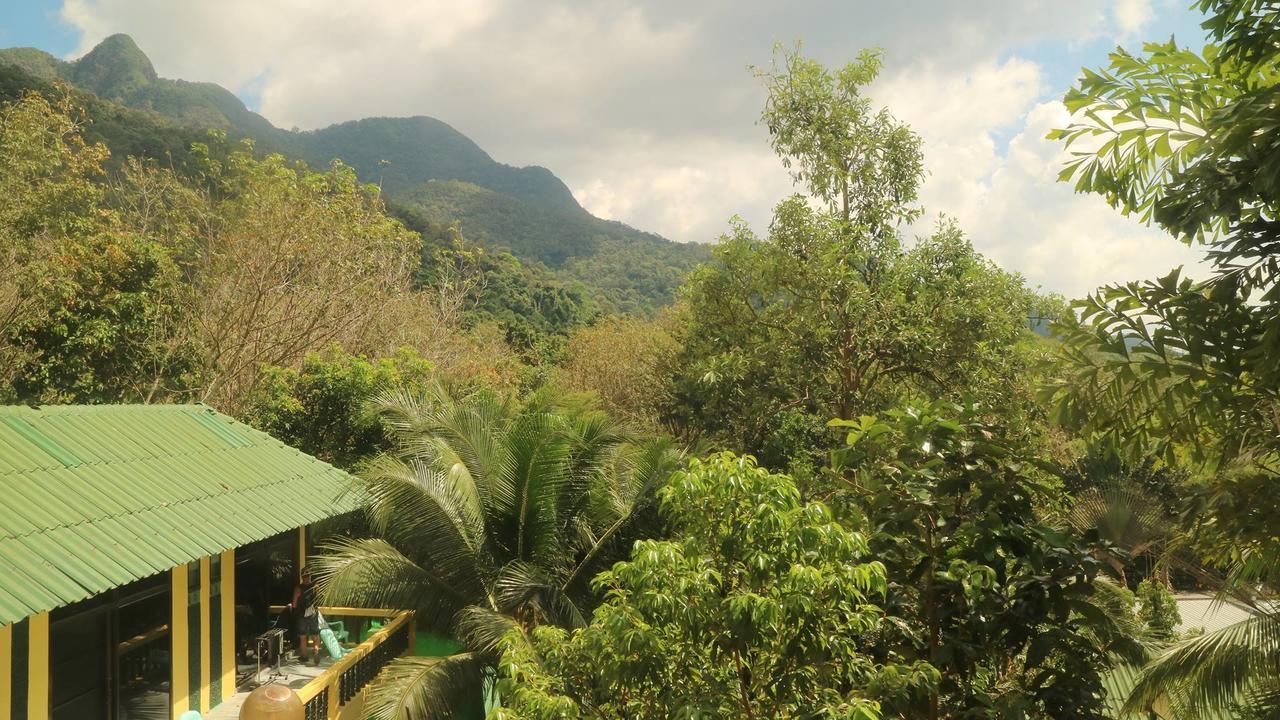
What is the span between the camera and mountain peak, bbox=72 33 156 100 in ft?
307

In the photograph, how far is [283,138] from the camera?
436 feet

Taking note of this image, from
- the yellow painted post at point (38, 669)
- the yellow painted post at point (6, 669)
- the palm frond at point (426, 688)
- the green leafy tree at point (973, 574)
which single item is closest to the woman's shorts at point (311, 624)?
the palm frond at point (426, 688)

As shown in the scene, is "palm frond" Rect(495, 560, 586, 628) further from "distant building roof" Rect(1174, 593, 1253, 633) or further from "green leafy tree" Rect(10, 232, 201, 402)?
"distant building roof" Rect(1174, 593, 1253, 633)

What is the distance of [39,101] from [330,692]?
16558 mm

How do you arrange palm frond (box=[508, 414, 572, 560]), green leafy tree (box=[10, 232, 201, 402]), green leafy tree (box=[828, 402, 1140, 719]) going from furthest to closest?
green leafy tree (box=[10, 232, 201, 402]) → palm frond (box=[508, 414, 572, 560]) → green leafy tree (box=[828, 402, 1140, 719])

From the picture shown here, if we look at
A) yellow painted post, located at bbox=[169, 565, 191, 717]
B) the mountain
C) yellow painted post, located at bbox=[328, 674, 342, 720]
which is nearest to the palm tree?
yellow painted post, located at bbox=[328, 674, 342, 720]

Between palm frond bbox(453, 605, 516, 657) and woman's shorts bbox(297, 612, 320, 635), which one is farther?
woman's shorts bbox(297, 612, 320, 635)

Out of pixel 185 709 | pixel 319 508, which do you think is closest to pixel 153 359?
pixel 319 508

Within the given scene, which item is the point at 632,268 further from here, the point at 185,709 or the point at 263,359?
the point at 185,709

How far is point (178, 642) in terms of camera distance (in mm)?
9031

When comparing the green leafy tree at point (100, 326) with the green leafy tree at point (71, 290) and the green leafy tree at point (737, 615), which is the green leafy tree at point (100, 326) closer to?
the green leafy tree at point (71, 290)

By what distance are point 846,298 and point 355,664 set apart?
844 cm

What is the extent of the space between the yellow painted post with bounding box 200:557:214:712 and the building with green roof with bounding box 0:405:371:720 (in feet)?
0.06

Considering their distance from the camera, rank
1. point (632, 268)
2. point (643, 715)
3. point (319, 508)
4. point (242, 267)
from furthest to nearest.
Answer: point (632, 268), point (242, 267), point (319, 508), point (643, 715)
